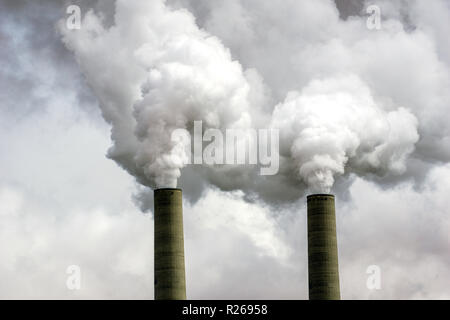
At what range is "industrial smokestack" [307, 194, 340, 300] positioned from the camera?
53000 millimetres

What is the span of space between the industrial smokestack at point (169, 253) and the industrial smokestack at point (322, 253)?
7.20m

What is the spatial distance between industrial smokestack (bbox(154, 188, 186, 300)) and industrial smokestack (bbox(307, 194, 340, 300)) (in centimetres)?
720

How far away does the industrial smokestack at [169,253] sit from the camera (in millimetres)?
51156

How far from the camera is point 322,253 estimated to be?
53094mm

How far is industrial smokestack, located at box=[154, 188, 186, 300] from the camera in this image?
5116 centimetres

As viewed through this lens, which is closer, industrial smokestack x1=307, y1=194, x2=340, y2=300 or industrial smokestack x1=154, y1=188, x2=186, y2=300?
industrial smokestack x1=154, y1=188, x2=186, y2=300

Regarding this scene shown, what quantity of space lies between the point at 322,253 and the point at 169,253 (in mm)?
8380
